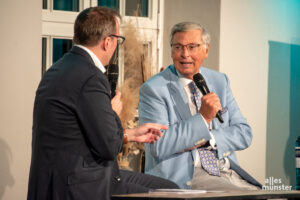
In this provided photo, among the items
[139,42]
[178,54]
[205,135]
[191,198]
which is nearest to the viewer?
[191,198]

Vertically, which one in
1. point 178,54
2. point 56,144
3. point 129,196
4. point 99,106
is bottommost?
point 129,196

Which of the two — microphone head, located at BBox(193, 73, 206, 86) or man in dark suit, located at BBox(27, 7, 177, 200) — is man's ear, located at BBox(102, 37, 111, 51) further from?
microphone head, located at BBox(193, 73, 206, 86)

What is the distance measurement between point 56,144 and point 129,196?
14.3 inches

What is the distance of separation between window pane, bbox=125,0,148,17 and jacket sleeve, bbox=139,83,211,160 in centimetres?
183

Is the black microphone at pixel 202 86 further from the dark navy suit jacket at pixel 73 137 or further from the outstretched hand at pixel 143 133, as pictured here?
the dark navy suit jacket at pixel 73 137

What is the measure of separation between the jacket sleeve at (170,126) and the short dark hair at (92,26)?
85 centimetres

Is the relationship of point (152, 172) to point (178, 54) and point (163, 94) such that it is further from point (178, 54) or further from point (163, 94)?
point (178, 54)

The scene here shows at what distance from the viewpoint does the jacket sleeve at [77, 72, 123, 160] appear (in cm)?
218

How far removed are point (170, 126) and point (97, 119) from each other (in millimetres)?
1007

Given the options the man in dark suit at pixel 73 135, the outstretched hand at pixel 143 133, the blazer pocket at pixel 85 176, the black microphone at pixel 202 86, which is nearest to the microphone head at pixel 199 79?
the black microphone at pixel 202 86

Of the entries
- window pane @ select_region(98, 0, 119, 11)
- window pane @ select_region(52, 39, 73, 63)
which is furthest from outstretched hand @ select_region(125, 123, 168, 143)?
window pane @ select_region(98, 0, 119, 11)

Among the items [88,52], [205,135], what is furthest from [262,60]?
[88,52]

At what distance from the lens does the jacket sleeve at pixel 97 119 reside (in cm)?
218

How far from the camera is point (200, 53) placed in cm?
337
